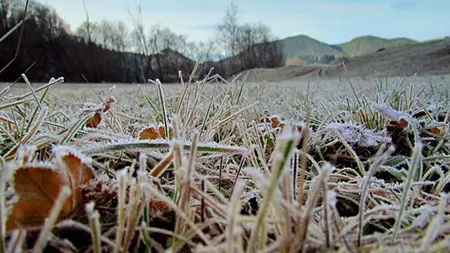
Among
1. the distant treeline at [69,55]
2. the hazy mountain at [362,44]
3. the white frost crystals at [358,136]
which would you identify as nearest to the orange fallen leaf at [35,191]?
the white frost crystals at [358,136]

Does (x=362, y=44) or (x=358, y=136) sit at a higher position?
(x=362, y=44)

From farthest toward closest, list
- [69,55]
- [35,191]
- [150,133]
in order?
[69,55] < [150,133] < [35,191]

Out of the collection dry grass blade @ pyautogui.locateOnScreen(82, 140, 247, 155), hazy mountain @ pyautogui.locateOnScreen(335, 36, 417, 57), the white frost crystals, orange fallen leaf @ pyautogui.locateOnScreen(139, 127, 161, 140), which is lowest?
the white frost crystals

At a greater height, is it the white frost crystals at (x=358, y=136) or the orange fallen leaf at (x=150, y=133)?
the orange fallen leaf at (x=150, y=133)

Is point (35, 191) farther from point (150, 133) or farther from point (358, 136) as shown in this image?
point (358, 136)

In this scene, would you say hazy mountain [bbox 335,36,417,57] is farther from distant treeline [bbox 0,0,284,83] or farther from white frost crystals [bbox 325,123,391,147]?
white frost crystals [bbox 325,123,391,147]

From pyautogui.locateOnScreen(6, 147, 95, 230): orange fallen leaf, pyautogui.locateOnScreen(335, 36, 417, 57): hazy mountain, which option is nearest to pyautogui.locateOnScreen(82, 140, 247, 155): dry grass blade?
pyautogui.locateOnScreen(6, 147, 95, 230): orange fallen leaf

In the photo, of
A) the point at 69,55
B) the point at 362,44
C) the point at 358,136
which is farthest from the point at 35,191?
the point at 362,44

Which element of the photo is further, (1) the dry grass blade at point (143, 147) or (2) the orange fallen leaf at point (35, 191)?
(1) the dry grass blade at point (143, 147)

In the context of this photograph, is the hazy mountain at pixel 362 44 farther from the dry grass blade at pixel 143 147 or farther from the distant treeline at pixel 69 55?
the dry grass blade at pixel 143 147

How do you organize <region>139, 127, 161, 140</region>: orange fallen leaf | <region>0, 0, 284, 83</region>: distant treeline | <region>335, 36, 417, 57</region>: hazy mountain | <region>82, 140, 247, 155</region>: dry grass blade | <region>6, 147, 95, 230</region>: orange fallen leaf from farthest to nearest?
<region>335, 36, 417, 57</region>: hazy mountain < <region>0, 0, 284, 83</region>: distant treeline < <region>139, 127, 161, 140</region>: orange fallen leaf < <region>82, 140, 247, 155</region>: dry grass blade < <region>6, 147, 95, 230</region>: orange fallen leaf

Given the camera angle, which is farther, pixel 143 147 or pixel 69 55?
pixel 69 55

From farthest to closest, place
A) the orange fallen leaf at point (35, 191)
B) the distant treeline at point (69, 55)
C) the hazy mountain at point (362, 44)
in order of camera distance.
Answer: the hazy mountain at point (362, 44)
the distant treeline at point (69, 55)
the orange fallen leaf at point (35, 191)

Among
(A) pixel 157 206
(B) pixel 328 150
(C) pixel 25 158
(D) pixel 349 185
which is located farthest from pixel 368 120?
(C) pixel 25 158
